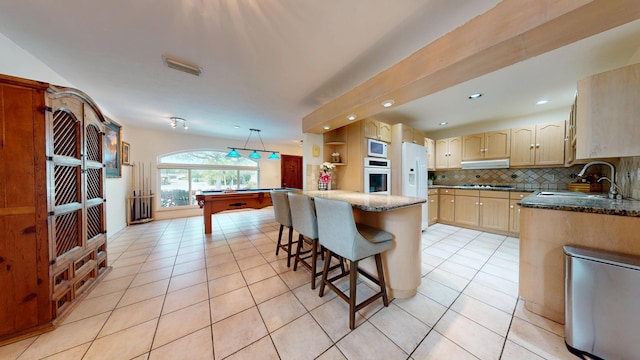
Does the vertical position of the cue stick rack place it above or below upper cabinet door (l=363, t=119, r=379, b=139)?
below

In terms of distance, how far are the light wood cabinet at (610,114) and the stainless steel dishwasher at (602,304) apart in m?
0.93

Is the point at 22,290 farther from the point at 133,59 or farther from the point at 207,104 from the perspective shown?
the point at 207,104

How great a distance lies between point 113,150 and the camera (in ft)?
11.8

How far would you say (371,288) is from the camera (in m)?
1.90

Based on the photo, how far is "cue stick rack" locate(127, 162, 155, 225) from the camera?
14.5 feet

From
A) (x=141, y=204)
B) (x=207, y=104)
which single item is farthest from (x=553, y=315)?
(x=141, y=204)

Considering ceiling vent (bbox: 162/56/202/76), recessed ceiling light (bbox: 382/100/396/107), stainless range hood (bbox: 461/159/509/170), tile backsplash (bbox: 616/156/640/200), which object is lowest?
tile backsplash (bbox: 616/156/640/200)

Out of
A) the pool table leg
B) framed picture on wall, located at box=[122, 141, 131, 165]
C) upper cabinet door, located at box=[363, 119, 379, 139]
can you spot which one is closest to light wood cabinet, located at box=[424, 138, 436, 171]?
upper cabinet door, located at box=[363, 119, 379, 139]

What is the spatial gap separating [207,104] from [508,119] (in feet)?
18.9

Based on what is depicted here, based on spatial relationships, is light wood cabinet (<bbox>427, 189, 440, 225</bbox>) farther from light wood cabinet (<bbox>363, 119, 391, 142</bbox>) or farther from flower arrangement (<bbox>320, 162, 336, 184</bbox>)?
flower arrangement (<bbox>320, 162, 336, 184</bbox>)

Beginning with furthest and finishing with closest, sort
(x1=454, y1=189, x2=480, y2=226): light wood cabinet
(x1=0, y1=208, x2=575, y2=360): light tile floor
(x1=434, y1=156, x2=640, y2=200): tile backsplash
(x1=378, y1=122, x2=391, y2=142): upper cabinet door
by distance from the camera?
1. (x1=454, y1=189, x2=480, y2=226): light wood cabinet
2. (x1=378, y1=122, x2=391, y2=142): upper cabinet door
3. (x1=434, y1=156, x2=640, y2=200): tile backsplash
4. (x1=0, y1=208, x2=575, y2=360): light tile floor

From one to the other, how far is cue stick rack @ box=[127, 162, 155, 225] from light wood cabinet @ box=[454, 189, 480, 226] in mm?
7329

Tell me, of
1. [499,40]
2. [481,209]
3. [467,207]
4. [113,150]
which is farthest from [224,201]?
[481,209]

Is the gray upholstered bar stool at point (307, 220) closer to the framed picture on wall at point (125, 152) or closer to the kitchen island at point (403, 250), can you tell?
the kitchen island at point (403, 250)
